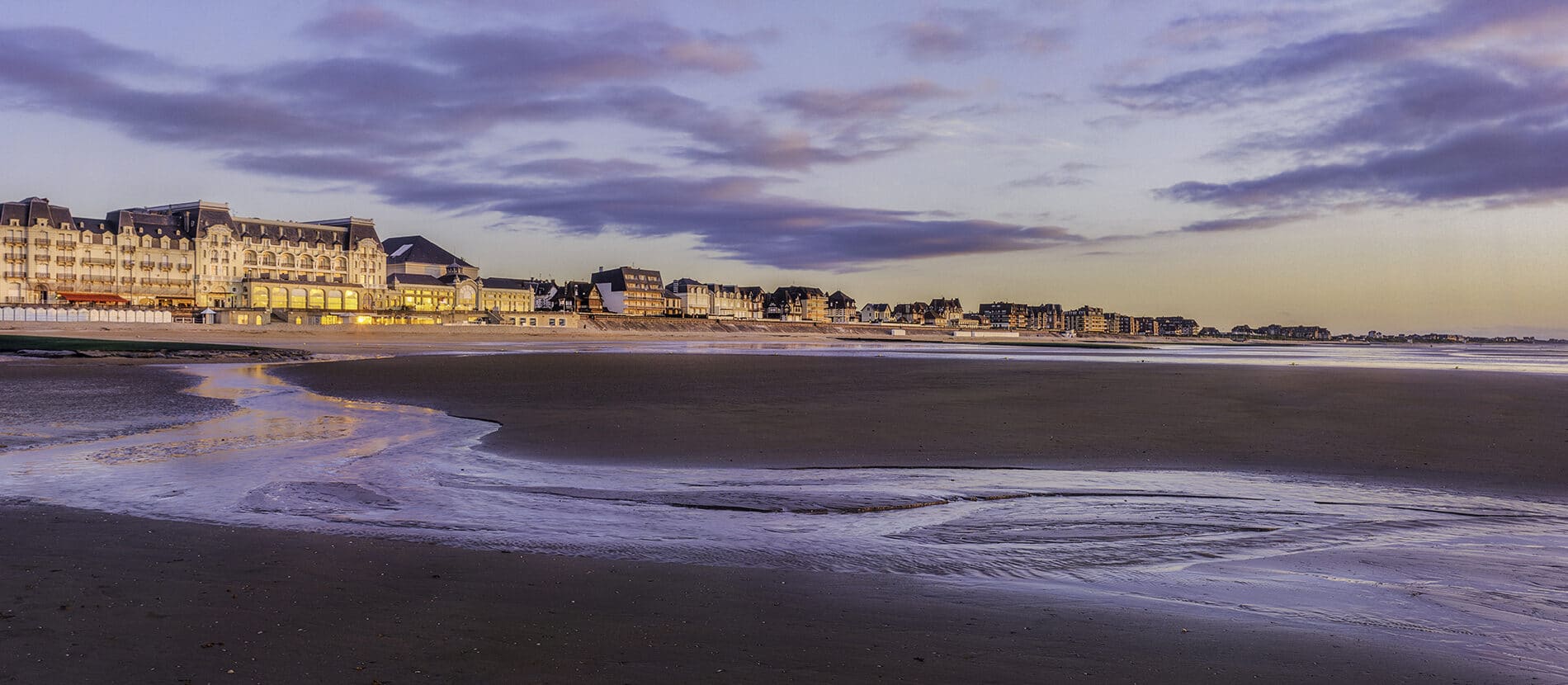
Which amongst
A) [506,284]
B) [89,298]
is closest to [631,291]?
[506,284]

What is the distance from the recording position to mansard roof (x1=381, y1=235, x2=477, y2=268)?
5837 inches

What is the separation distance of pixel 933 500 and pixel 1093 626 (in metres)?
4.64

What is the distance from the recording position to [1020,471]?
489 inches

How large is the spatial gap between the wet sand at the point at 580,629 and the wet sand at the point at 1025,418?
6.46 metres

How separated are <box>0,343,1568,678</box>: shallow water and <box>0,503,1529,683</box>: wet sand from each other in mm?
709

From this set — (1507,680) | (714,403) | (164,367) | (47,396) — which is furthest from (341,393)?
(1507,680)

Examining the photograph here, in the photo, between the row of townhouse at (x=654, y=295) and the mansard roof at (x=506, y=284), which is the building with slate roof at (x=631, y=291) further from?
the mansard roof at (x=506, y=284)

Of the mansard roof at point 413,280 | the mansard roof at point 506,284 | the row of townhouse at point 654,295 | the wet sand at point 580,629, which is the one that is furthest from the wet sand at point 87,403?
the row of townhouse at point 654,295

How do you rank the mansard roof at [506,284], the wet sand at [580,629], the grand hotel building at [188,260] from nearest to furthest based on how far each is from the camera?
the wet sand at [580,629]
the grand hotel building at [188,260]
the mansard roof at [506,284]

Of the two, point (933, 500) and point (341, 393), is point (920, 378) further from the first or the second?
point (933, 500)

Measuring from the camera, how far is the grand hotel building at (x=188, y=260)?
104875 mm

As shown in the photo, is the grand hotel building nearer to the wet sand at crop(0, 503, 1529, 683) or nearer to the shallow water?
the shallow water

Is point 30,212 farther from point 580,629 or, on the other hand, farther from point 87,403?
point 580,629

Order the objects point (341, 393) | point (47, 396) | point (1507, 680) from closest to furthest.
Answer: point (1507, 680) < point (47, 396) < point (341, 393)
